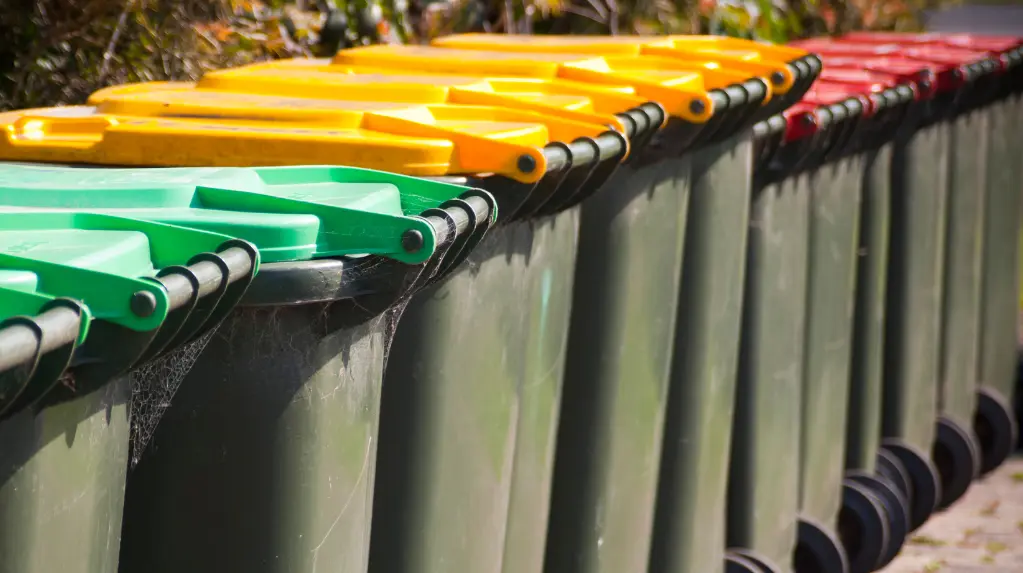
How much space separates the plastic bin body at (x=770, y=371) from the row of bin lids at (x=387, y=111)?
486 mm

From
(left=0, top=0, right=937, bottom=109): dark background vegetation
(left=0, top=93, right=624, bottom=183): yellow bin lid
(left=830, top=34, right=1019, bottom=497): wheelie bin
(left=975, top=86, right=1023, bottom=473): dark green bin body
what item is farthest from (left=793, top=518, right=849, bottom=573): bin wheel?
(left=975, top=86, right=1023, bottom=473): dark green bin body

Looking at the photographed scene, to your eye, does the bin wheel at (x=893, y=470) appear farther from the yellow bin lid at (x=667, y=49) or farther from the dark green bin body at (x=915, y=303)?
the yellow bin lid at (x=667, y=49)

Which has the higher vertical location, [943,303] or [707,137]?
[707,137]

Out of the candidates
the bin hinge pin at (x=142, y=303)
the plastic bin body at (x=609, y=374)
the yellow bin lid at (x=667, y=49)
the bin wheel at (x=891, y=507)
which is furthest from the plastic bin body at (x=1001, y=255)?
the bin hinge pin at (x=142, y=303)

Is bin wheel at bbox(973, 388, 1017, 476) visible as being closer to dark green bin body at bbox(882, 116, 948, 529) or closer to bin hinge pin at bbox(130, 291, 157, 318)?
dark green bin body at bbox(882, 116, 948, 529)

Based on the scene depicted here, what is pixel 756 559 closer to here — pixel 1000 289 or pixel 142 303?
pixel 142 303

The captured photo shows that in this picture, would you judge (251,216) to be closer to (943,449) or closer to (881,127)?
(881,127)

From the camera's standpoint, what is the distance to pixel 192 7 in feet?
14.8

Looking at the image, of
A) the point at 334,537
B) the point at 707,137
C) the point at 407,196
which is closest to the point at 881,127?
the point at 707,137

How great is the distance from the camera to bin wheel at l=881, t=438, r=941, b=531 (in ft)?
19.7

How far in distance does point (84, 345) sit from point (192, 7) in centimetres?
290

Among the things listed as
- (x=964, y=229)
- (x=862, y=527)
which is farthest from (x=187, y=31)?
(x=964, y=229)

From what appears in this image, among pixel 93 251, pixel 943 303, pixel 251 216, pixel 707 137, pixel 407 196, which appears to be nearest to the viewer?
pixel 93 251

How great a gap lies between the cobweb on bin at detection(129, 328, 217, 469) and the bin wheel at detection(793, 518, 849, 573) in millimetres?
3188
